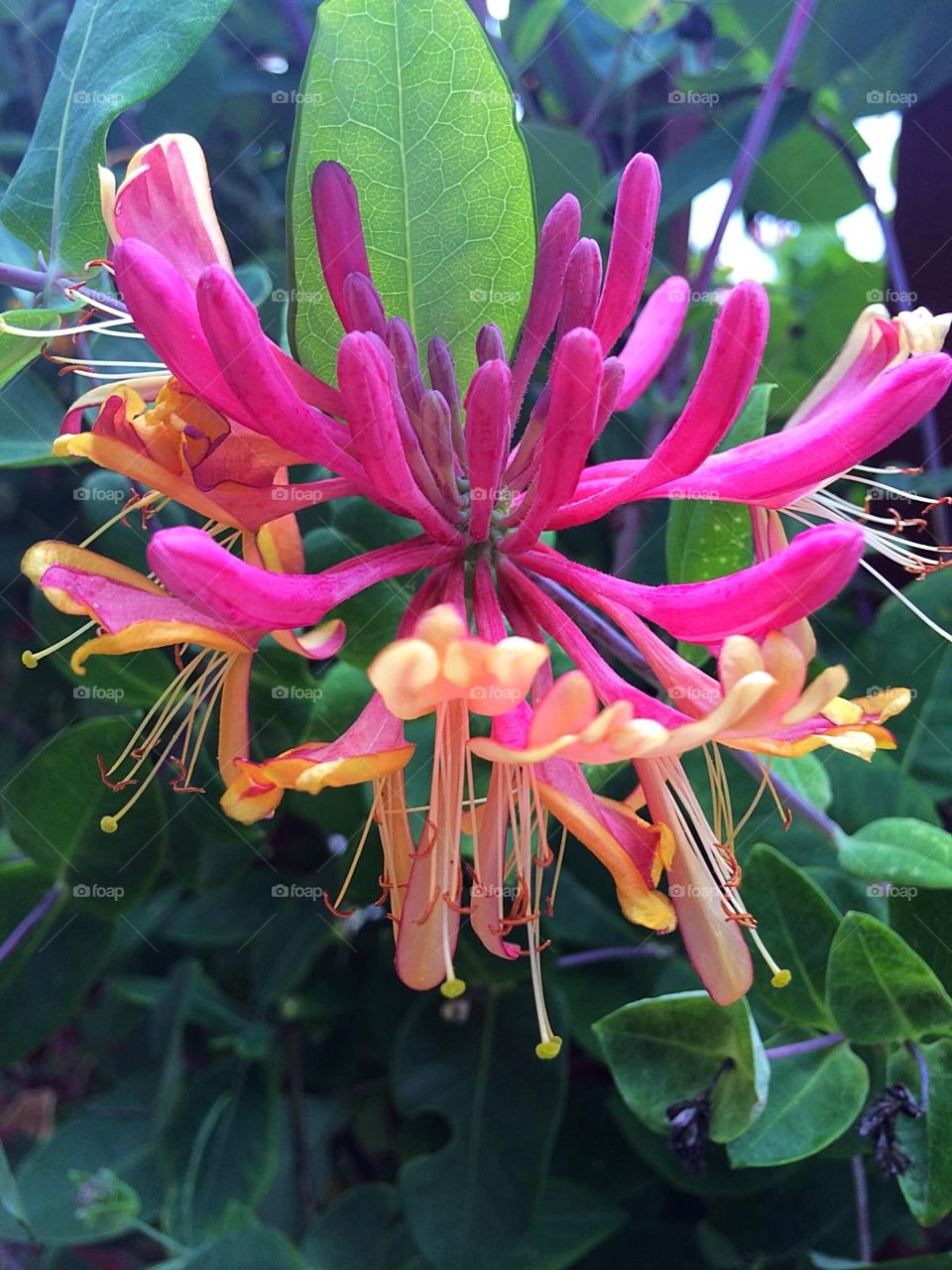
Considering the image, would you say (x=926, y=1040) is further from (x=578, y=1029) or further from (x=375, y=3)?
(x=375, y=3)

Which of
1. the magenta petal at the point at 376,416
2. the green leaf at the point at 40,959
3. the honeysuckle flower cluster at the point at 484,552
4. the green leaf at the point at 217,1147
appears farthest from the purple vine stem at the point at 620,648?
the green leaf at the point at 217,1147

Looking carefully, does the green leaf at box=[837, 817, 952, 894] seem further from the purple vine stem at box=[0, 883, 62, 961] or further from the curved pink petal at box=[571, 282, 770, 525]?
the purple vine stem at box=[0, 883, 62, 961]

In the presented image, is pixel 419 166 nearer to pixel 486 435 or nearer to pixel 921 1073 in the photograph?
pixel 486 435

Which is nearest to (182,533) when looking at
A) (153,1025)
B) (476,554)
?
(476,554)

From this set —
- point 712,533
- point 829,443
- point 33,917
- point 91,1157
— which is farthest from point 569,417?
point 91,1157

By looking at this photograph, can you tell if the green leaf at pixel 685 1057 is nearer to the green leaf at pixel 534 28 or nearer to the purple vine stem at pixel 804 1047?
the purple vine stem at pixel 804 1047
